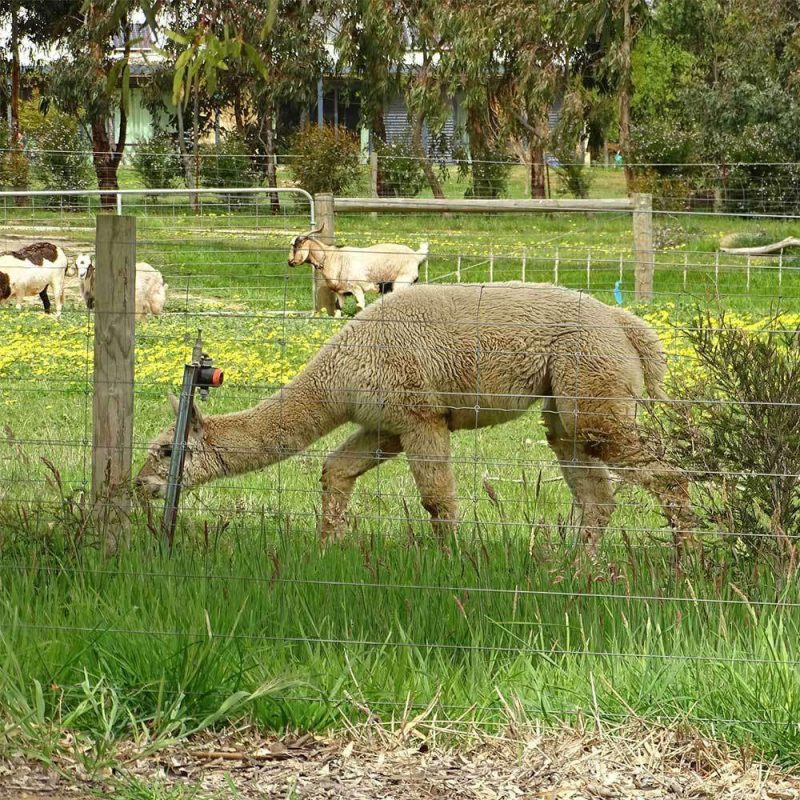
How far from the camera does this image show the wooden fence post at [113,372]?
562 cm

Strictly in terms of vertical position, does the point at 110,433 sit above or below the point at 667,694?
above

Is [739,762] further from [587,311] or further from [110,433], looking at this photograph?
[587,311]

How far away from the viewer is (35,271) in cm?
1886

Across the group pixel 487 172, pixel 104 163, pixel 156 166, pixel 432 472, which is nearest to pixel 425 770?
pixel 432 472

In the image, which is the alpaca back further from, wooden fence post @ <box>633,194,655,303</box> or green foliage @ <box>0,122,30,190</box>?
green foliage @ <box>0,122,30,190</box>

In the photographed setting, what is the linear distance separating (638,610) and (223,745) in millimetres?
1682

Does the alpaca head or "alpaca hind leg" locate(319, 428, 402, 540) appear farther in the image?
"alpaca hind leg" locate(319, 428, 402, 540)

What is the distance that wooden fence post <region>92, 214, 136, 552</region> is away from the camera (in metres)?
5.62

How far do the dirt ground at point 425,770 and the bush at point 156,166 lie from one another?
28.3 metres

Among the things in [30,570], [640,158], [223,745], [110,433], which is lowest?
[223,745]

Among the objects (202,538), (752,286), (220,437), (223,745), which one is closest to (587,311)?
(220,437)

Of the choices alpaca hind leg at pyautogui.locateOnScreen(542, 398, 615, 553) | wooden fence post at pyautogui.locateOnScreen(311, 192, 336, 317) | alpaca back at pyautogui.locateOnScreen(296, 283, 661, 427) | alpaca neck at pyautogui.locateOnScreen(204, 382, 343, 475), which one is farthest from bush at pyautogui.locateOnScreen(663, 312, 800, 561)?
wooden fence post at pyautogui.locateOnScreen(311, 192, 336, 317)

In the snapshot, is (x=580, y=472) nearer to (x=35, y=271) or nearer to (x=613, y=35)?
(x=35, y=271)

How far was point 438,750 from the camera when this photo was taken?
4.39 meters
